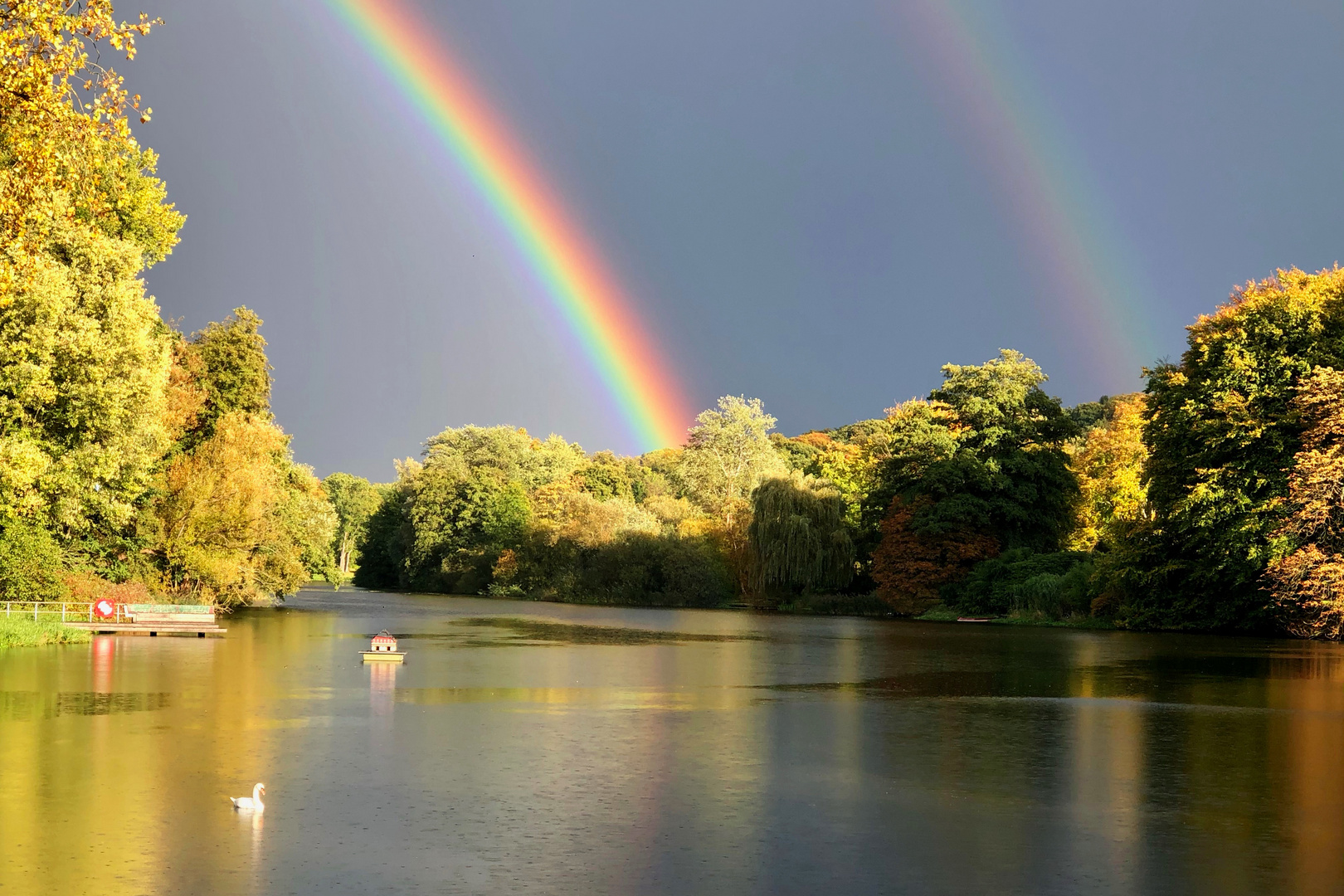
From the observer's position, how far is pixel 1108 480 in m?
69.1

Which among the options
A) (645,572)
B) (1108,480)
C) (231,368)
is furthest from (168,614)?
(1108,480)

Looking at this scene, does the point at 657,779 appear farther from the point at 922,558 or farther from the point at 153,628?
the point at 922,558

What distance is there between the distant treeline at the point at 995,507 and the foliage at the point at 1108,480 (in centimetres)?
17

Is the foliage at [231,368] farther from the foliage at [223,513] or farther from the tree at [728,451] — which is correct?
the tree at [728,451]

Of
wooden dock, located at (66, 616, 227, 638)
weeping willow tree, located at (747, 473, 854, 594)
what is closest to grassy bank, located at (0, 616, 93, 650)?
wooden dock, located at (66, 616, 227, 638)

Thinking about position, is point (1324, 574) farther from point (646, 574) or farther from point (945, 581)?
point (646, 574)

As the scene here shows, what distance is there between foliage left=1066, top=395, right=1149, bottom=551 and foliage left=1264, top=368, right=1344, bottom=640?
17.9 metres

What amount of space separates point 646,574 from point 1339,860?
7543 centimetres

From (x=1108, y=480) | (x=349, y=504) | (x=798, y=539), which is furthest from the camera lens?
(x=349, y=504)

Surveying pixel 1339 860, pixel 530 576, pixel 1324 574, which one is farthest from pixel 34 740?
pixel 530 576

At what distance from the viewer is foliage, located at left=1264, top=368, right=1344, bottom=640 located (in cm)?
4150

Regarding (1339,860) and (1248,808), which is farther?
(1248,808)

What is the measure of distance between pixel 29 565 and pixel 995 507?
46.1 m

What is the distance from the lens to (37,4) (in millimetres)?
13977
